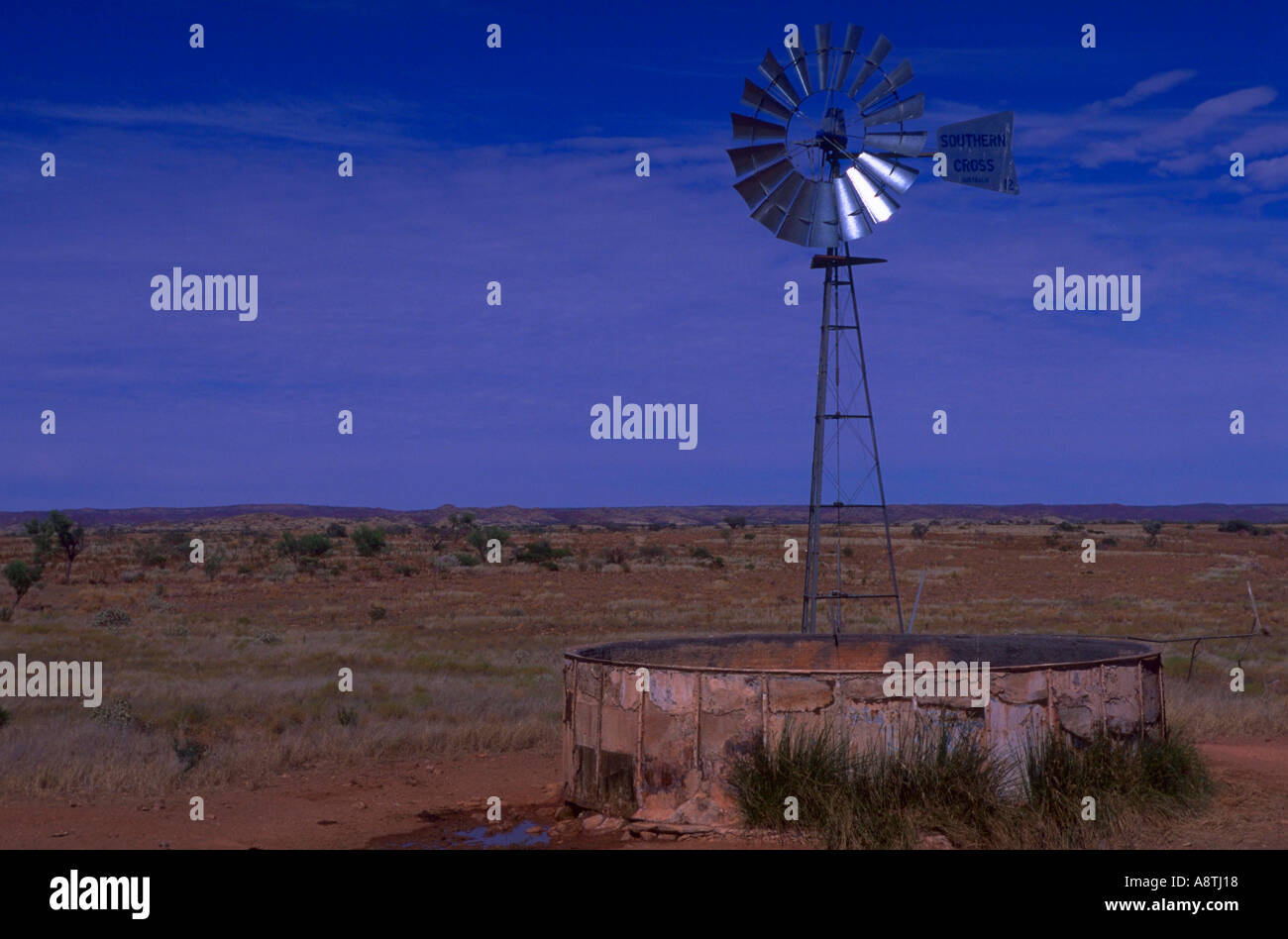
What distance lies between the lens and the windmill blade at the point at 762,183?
15.3m

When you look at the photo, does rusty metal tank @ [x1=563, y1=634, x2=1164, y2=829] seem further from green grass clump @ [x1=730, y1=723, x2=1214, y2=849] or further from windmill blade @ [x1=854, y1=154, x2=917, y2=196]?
windmill blade @ [x1=854, y1=154, x2=917, y2=196]

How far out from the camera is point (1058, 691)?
34.2ft

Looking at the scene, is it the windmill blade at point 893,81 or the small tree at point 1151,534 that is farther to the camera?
the small tree at point 1151,534

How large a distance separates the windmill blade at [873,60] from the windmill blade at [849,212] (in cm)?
120

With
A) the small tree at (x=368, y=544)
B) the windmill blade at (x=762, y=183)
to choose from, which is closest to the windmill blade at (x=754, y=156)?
the windmill blade at (x=762, y=183)

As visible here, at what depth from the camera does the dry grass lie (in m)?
14.9

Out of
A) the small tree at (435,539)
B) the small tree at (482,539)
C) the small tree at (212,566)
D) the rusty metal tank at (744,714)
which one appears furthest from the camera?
the small tree at (435,539)

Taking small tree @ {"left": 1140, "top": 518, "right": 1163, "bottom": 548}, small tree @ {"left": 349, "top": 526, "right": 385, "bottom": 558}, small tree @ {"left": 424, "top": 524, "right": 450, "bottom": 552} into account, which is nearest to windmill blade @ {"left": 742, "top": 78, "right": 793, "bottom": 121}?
small tree @ {"left": 349, "top": 526, "right": 385, "bottom": 558}

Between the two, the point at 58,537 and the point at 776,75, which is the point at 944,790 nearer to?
the point at 776,75

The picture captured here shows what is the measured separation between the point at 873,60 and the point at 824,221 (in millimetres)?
2046

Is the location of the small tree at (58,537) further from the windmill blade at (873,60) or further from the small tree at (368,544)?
the windmill blade at (873,60)

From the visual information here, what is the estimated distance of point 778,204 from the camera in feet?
50.6

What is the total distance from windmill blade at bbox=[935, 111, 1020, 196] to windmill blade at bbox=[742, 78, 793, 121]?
208 cm

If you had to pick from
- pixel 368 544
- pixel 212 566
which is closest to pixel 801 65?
pixel 212 566
